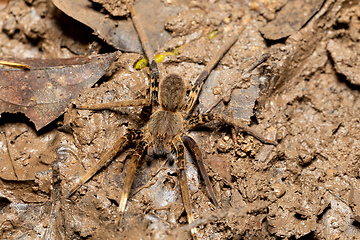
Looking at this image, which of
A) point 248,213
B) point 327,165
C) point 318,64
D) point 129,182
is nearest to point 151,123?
point 129,182

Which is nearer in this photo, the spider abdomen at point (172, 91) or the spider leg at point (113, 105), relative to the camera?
the spider leg at point (113, 105)

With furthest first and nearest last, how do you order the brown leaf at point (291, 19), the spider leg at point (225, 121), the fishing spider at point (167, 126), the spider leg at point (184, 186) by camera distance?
1. the brown leaf at point (291, 19)
2. the spider leg at point (225, 121)
3. the fishing spider at point (167, 126)
4. the spider leg at point (184, 186)

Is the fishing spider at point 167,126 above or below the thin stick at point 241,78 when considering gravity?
below

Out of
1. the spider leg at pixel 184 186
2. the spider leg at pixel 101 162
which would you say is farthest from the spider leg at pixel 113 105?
the spider leg at pixel 184 186

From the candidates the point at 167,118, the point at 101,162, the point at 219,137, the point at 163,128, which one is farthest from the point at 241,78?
the point at 101,162

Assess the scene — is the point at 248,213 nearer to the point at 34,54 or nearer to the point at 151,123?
the point at 151,123

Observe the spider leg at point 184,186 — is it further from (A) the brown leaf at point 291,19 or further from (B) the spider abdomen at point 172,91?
(A) the brown leaf at point 291,19

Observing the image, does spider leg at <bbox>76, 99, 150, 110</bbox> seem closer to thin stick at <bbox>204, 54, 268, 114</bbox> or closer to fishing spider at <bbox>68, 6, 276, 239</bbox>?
fishing spider at <bbox>68, 6, 276, 239</bbox>
